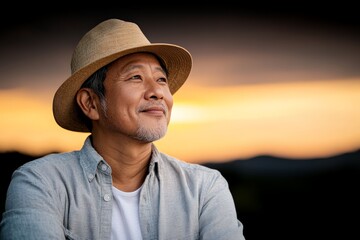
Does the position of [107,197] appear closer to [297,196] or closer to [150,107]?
[150,107]

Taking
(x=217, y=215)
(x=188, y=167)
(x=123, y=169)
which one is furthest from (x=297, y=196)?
(x=123, y=169)

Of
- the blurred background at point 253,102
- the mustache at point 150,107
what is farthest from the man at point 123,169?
the blurred background at point 253,102

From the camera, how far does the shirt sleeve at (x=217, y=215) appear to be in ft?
7.15

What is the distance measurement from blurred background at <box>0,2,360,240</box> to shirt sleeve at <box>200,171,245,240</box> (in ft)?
5.72

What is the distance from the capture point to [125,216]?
7.29 ft

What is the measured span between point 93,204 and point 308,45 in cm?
266

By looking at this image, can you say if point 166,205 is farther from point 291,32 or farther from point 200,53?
point 291,32

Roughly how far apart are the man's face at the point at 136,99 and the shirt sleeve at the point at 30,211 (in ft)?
1.52

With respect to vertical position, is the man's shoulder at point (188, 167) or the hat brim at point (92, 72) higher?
the hat brim at point (92, 72)

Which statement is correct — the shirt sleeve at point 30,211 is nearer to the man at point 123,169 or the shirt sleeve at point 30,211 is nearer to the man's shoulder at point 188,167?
the man at point 123,169

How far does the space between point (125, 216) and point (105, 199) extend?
124mm

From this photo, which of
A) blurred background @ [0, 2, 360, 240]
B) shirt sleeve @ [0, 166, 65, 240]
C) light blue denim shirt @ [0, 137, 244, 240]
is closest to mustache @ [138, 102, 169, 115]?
light blue denim shirt @ [0, 137, 244, 240]

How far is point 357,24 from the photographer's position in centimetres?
414

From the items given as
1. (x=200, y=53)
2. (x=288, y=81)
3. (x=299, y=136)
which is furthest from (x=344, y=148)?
(x=200, y=53)
